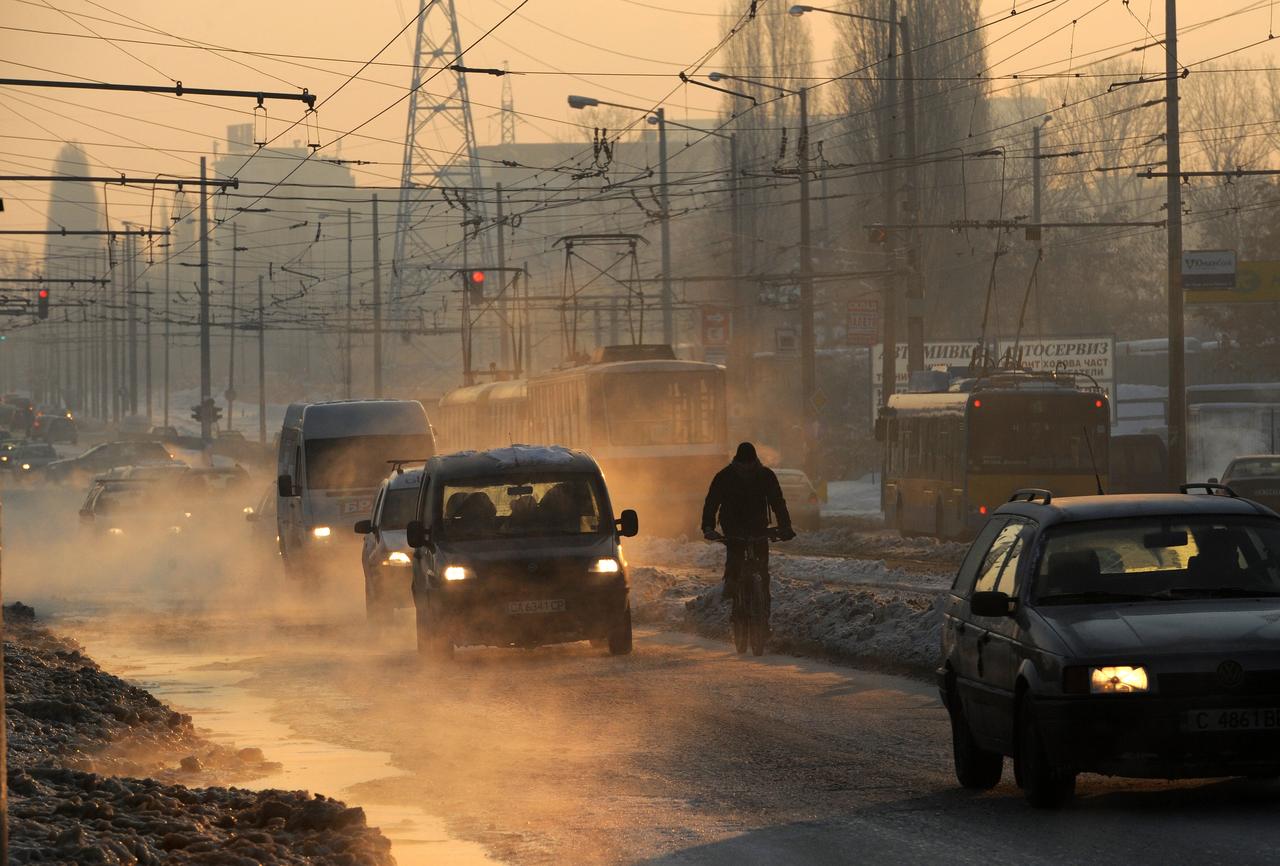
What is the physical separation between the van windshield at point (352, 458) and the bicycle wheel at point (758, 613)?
13206 mm

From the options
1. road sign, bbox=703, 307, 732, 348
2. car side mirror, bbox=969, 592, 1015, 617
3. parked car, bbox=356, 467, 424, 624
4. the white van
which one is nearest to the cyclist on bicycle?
parked car, bbox=356, 467, 424, 624

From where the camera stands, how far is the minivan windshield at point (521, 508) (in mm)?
18656

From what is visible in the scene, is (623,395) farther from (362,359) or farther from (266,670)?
(362,359)

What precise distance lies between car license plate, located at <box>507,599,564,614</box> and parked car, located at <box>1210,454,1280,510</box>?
20959 millimetres

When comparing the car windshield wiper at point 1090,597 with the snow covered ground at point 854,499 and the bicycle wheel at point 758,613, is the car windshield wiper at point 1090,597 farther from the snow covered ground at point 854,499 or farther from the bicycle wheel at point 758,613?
the snow covered ground at point 854,499

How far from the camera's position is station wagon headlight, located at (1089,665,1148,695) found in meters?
8.77

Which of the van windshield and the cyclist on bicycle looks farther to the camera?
the van windshield

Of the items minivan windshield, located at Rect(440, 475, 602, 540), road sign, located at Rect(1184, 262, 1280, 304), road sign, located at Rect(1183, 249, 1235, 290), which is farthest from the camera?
road sign, located at Rect(1184, 262, 1280, 304)

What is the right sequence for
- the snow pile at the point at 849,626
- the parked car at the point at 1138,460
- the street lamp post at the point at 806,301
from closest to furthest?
the snow pile at the point at 849,626 < the parked car at the point at 1138,460 < the street lamp post at the point at 806,301

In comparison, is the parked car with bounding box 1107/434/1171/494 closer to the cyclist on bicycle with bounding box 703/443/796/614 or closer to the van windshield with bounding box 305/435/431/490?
the van windshield with bounding box 305/435/431/490

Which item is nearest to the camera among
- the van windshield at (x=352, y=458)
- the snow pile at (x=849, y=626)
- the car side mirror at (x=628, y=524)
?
the snow pile at (x=849, y=626)

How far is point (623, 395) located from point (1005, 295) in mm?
49428

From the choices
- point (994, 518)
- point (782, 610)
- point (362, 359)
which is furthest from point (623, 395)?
point (362, 359)

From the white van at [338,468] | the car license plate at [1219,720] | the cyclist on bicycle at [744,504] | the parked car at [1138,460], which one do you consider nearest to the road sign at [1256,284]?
the parked car at [1138,460]
